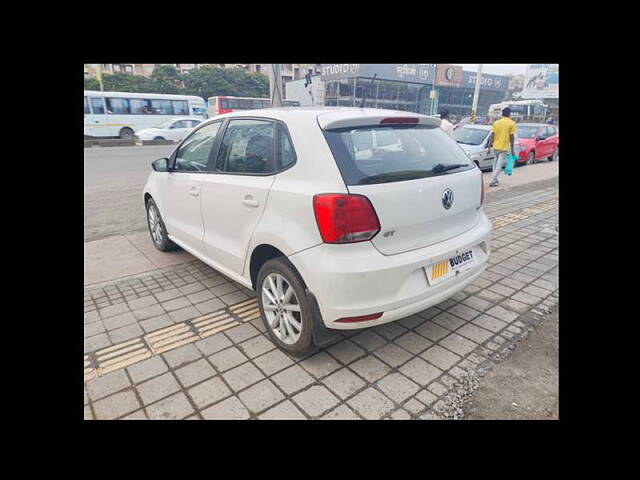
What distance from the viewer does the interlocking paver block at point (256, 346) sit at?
2863 millimetres

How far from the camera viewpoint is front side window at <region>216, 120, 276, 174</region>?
286 cm

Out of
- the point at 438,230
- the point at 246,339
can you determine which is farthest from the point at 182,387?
the point at 438,230

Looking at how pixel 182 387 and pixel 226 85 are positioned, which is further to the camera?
pixel 226 85

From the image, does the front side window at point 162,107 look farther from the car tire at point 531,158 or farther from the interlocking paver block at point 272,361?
the interlocking paver block at point 272,361

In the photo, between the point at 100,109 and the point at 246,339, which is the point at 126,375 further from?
the point at 100,109

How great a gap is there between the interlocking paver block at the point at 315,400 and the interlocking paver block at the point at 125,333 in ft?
5.11

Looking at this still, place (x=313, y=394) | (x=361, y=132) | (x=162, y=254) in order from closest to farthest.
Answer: (x=313, y=394) < (x=361, y=132) < (x=162, y=254)

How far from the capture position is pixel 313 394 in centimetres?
242

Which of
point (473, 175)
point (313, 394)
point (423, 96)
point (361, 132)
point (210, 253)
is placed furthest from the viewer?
point (423, 96)

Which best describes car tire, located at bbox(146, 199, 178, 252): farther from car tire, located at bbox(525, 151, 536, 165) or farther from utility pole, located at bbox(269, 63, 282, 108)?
car tire, located at bbox(525, 151, 536, 165)

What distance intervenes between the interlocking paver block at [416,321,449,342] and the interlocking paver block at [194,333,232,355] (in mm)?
1543

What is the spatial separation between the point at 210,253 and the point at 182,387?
1.36 metres

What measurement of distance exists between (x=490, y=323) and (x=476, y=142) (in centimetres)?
966

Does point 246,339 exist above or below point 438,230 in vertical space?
below
